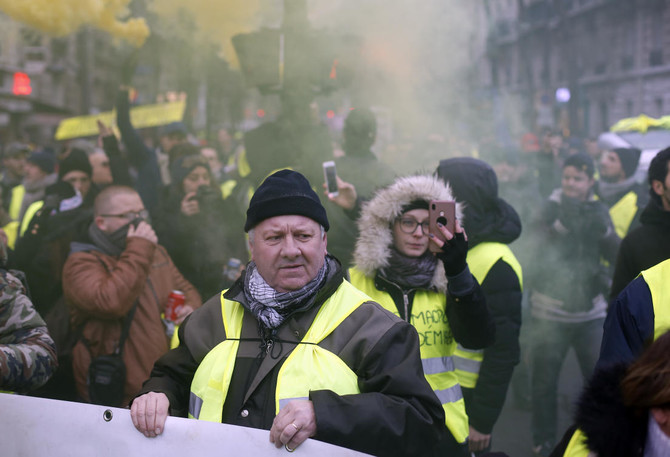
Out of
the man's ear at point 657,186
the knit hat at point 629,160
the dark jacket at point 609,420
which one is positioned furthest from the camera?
the knit hat at point 629,160

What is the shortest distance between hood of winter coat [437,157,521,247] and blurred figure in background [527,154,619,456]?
1.51 metres

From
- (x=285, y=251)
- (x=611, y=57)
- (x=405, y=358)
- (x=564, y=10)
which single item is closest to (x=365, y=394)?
(x=405, y=358)

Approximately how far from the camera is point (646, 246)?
2.83m

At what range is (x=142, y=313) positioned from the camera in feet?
11.1

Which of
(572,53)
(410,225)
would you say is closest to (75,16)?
(410,225)

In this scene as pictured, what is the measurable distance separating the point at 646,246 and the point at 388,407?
1798mm

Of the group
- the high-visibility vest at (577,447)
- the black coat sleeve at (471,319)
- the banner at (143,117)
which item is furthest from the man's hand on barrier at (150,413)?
the banner at (143,117)

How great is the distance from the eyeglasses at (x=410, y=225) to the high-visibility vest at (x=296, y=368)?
782 millimetres

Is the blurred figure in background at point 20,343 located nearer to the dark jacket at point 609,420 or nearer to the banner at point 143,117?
the dark jacket at point 609,420

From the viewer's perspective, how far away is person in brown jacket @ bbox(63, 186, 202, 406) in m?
3.24

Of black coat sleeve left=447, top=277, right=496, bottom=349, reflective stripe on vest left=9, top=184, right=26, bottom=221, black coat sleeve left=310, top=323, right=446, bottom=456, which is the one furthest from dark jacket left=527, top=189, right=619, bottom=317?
reflective stripe on vest left=9, top=184, right=26, bottom=221

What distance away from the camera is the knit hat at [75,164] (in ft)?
14.0

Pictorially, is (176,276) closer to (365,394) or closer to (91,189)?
(91,189)

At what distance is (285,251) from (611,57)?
21.0ft
